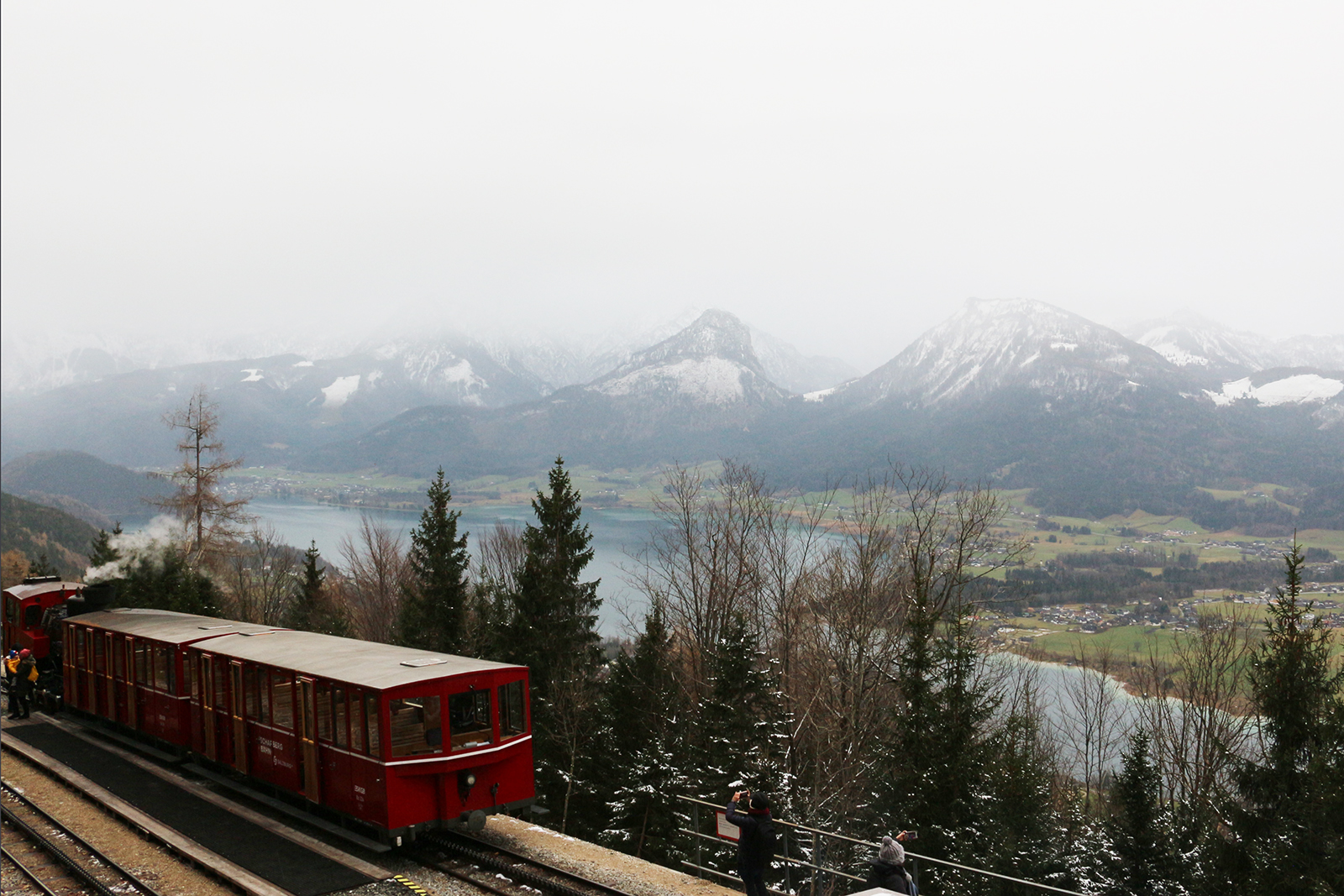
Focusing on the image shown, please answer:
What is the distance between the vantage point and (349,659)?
15.3m

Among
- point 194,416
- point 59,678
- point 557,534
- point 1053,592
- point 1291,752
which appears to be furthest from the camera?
point 1053,592

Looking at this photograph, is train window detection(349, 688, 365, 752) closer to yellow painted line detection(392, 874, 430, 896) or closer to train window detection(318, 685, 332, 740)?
train window detection(318, 685, 332, 740)

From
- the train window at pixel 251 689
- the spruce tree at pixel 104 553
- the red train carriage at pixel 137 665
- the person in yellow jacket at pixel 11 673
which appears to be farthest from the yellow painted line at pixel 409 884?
the spruce tree at pixel 104 553

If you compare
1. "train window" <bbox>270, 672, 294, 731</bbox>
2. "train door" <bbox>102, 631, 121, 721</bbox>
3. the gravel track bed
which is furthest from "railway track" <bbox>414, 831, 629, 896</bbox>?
"train door" <bbox>102, 631, 121, 721</bbox>

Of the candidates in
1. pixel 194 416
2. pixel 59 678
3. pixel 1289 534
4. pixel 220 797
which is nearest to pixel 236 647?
pixel 220 797

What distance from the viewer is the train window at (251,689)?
641 inches

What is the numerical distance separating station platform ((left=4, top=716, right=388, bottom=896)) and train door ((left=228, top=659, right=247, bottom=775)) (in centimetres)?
85

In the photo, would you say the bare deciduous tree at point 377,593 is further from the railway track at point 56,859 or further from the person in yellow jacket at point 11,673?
the railway track at point 56,859

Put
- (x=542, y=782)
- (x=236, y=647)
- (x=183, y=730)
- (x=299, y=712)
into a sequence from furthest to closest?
1. (x=542, y=782)
2. (x=183, y=730)
3. (x=236, y=647)
4. (x=299, y=712)

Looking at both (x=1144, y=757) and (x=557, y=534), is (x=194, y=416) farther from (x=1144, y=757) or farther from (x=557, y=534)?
(x=1144, y=757)

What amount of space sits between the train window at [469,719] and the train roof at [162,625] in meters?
7.60

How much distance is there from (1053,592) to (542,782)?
10445 centimetres

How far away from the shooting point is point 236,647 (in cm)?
1734

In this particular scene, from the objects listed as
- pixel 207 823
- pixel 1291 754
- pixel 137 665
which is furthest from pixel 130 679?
Result: pixel 1291 754
